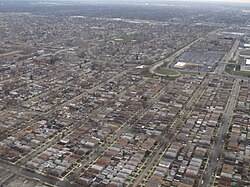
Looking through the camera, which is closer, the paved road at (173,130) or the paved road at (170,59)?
the paved road at (173,130)

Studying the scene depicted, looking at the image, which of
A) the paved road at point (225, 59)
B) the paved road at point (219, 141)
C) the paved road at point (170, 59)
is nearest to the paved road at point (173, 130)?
the paved road at point (219, 141)

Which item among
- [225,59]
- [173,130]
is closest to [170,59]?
[225,59]

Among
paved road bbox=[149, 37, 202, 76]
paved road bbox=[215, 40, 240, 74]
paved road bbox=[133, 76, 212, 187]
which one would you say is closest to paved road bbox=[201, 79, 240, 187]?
paved road bbox=[133, 76, 212, 187]

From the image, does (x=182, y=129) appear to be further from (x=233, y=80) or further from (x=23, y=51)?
(x=23, y=51)

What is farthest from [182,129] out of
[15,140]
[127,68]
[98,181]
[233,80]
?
[127,68]

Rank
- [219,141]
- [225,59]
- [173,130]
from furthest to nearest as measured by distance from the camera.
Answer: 1. [225,59]
2. [173,130]
3. [219,141]

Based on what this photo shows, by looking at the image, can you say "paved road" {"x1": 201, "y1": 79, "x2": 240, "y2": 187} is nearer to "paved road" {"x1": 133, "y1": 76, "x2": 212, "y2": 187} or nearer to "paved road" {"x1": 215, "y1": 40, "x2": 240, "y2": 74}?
"paved road" {"x1": 133, "y1": 76, "x2": 212, "y2": 187}

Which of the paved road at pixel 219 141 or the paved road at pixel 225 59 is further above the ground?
the paved road at pixel 225 59

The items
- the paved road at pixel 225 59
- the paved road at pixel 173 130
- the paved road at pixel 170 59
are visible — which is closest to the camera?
the paved road at pixel 173 130

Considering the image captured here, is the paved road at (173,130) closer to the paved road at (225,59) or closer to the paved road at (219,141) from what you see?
the paved road at (219,141)

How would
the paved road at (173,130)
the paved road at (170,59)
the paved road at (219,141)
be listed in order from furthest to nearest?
the paved road at (170,59) → the paved road at (173,130) → the paved road at (219,141)

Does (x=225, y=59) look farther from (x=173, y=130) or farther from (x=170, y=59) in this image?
(x=173, y=130)
